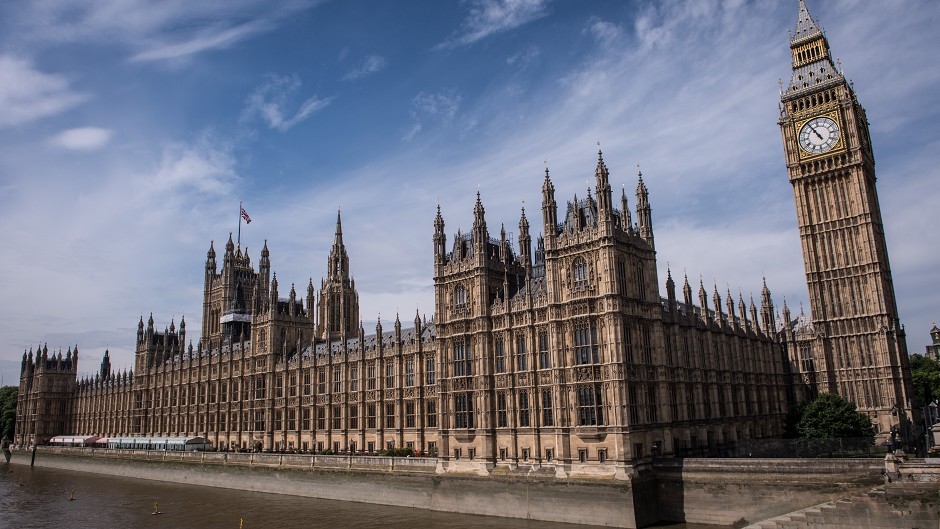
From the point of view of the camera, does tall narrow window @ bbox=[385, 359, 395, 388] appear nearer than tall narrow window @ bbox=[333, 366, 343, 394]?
Yes

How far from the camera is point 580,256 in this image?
57.6m

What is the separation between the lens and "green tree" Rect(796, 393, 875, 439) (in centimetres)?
6950

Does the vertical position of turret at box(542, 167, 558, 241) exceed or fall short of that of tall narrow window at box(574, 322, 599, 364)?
it exceeds it

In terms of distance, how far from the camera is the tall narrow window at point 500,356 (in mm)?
62062

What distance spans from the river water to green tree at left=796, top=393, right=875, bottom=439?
2865 cm

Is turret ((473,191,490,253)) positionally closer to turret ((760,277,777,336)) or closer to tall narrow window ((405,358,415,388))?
tall narrow window ((405,358,415,388))

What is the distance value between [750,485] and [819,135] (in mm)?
63446

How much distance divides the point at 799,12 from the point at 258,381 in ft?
337

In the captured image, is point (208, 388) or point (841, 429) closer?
point (841, 429)

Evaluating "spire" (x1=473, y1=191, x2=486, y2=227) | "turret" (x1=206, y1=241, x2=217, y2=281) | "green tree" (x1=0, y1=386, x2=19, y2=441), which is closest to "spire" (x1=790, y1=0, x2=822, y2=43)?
"spire" (x1=473, y1=191, x2=486, y2=227)

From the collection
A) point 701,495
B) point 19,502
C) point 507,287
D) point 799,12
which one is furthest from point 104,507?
point 799,12

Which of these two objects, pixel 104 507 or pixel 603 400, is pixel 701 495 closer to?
pixel 603 400

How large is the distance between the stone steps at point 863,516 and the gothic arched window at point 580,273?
22.5 meters

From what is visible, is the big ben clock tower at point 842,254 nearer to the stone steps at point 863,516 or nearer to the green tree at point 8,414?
the stone steps at point 863,516
